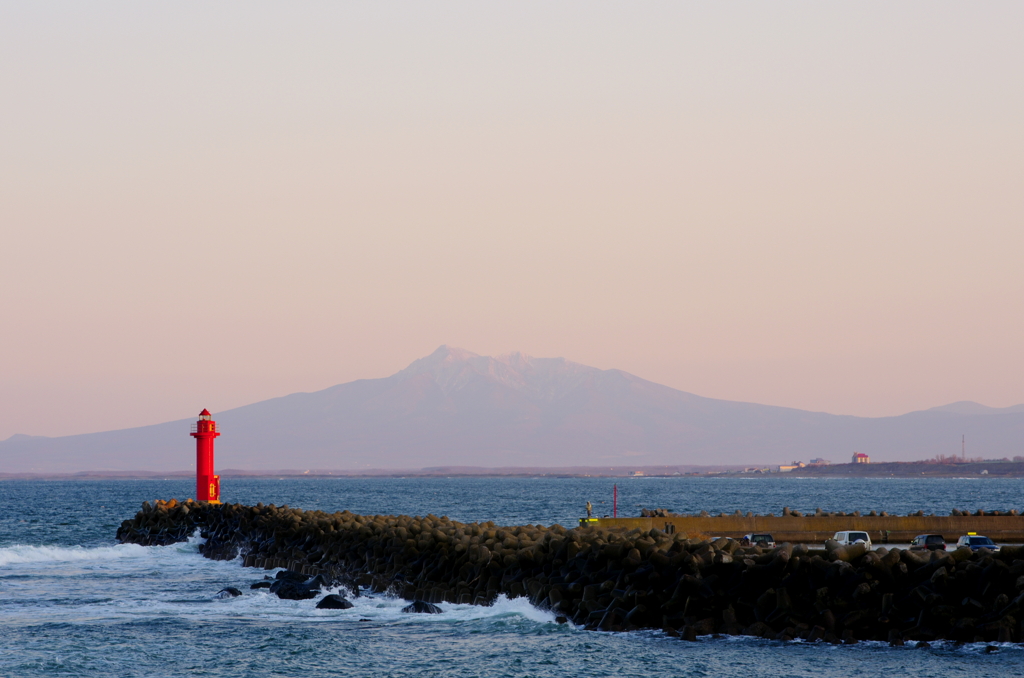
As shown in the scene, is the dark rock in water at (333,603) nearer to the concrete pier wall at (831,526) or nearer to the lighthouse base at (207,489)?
the concrete pier wall at (831,526)

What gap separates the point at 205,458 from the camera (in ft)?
192

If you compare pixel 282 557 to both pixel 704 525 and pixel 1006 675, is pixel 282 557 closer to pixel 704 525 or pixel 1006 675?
pixel 704 525

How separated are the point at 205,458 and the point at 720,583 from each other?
41137 mm

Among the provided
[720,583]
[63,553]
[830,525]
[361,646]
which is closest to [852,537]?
[830,525]

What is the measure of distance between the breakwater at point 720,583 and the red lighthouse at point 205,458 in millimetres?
28957

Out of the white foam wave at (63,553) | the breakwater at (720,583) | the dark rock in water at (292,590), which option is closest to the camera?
the breakwater at (720,583)

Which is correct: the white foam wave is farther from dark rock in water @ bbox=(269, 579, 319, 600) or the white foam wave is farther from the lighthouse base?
dark rock in water @ bbox=(269, 579, 319, 600)

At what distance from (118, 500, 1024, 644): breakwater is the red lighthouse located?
1140 inches

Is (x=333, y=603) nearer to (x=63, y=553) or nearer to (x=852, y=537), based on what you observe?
(x=852, y=537)

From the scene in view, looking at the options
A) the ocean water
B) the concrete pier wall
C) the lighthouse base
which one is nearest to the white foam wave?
the lighthouse base

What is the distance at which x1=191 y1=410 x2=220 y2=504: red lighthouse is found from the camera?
57.9m

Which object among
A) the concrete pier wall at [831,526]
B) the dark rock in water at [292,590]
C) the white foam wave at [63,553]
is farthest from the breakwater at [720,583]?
the white foam wave at [63,553]

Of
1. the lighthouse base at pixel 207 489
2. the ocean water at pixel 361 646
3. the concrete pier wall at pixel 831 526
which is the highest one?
the lighthouse base at pixel 207 489

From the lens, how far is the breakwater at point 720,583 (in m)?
21.5
